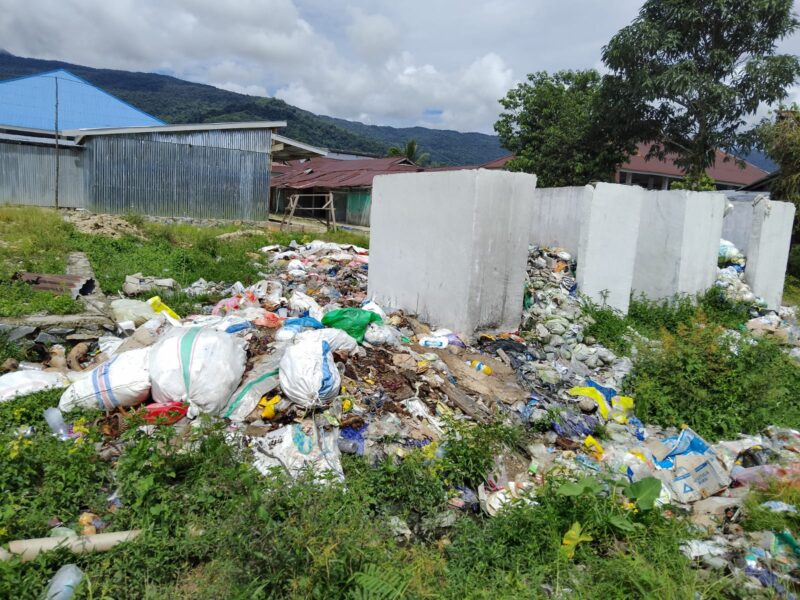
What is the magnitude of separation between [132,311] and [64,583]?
370 cm

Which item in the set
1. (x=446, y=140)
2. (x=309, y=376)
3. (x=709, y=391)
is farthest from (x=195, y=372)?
(x=446, y=140)

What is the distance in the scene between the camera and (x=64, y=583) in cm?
225

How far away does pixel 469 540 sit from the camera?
2768 millimetres

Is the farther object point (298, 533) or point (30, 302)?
point (30, 302)

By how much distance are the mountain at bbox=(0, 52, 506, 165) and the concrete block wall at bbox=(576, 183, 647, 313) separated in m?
35.0

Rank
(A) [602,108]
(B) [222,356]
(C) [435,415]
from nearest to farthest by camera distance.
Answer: (B) [222,356], (C) [435,415], (A) [602,108]

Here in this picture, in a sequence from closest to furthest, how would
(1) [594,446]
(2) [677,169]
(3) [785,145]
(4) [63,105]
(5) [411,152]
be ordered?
1. (1) [594,446]
2. (3) [785,145]
3. (2) [677,169]
4. (4) [63,105]
5. (5) [411,152]

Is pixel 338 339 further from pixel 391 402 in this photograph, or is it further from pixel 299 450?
pixel 299 450

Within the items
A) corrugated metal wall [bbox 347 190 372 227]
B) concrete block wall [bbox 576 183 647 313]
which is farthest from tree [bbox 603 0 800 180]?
corrugated metal wall [bbox 347 190 372 227]

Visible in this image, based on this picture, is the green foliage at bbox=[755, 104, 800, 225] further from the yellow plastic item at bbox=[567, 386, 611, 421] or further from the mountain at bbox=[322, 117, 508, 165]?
the mountain at bbox=[322, 117, 508, 165]

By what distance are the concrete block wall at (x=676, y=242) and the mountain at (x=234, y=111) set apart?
34.5m

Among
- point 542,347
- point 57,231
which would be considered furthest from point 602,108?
point 57,231

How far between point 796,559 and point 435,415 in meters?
2.24

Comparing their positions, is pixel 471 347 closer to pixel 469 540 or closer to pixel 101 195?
pixel 469 540
